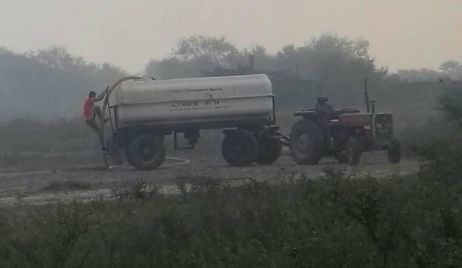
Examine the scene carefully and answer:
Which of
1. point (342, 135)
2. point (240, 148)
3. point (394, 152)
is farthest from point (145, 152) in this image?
point (394, 152)

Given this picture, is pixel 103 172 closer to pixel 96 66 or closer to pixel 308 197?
pixel 308 197

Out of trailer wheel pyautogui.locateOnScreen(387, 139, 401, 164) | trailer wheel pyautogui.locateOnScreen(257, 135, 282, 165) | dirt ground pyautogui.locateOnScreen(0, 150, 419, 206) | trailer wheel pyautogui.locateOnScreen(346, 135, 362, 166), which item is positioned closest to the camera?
dirt ground pyautogui.locateOnScreen(0, 150, 419, 206)

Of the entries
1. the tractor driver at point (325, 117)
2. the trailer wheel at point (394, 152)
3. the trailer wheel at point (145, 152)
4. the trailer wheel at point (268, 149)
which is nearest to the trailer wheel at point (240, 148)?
the trailer wheel at point (268, 149)

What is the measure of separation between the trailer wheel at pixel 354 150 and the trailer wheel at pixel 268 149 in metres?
3.14

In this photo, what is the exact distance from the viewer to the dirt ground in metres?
19.0

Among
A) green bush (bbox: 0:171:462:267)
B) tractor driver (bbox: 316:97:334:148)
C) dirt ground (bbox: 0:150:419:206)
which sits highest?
tractor driver (bbox: 316:97:334:148)

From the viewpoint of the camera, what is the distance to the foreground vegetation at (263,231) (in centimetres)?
953

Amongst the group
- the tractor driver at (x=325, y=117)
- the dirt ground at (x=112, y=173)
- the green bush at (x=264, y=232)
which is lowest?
the dirt ground at (x=112, y=173)

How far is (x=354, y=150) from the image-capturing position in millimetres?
25859

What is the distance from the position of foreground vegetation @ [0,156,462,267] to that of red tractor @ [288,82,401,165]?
12.4 meters

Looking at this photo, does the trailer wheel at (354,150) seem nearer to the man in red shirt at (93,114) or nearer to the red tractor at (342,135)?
the red tractor at (342,135)

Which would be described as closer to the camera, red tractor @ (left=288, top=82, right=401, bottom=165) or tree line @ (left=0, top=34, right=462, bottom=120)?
red tractor @ (left=288, top=82, right=401, bottom=165)

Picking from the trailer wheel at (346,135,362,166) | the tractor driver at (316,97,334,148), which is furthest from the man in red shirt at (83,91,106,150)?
the trailer wheel at (346,135,362,166)

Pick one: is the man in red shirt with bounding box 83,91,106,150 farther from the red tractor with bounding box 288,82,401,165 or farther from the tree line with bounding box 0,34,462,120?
the tree line with bounding box 0,34,462,120
